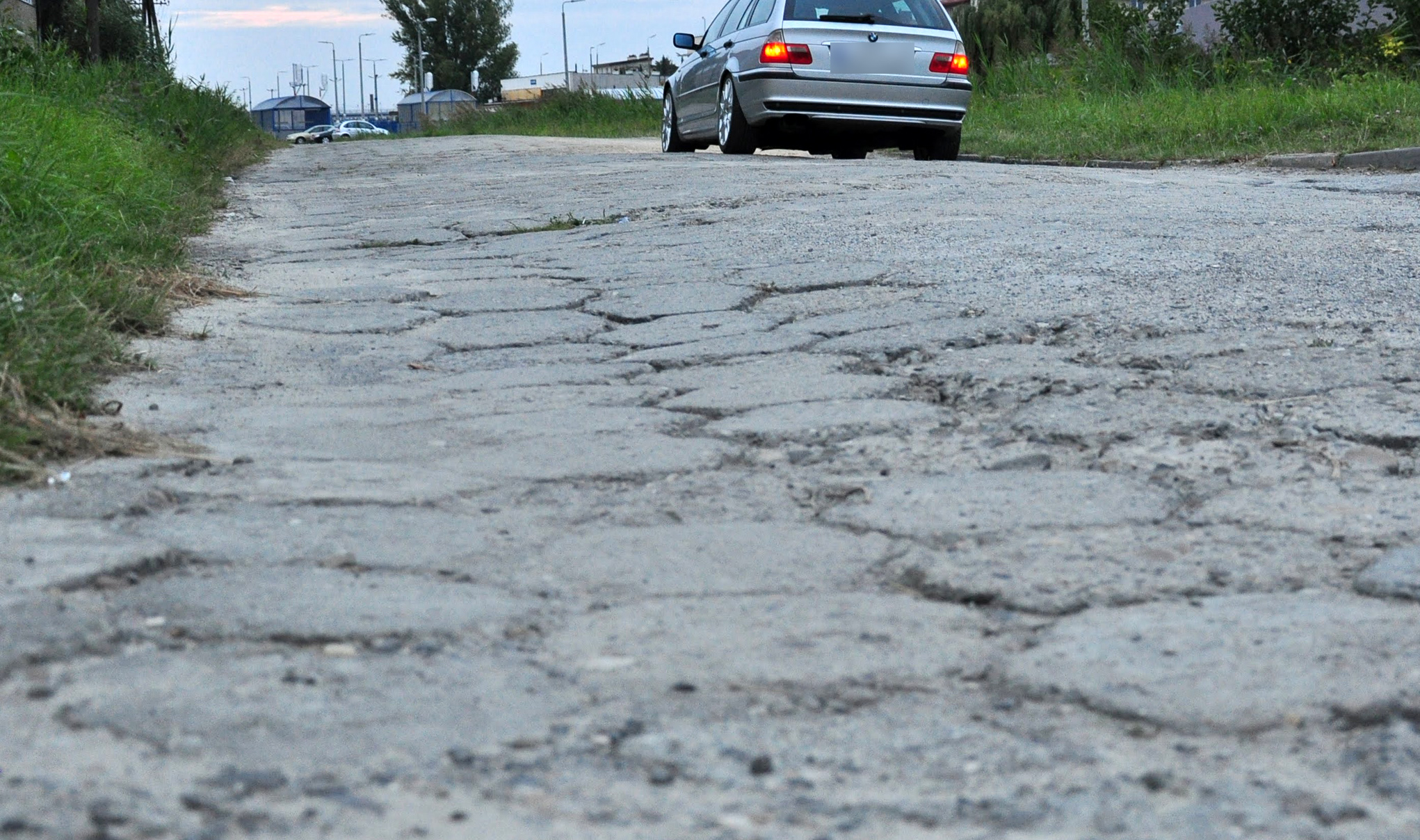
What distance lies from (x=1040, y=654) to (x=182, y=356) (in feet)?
7.50

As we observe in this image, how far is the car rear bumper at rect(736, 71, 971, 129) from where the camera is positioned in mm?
9445

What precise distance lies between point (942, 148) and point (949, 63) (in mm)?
611

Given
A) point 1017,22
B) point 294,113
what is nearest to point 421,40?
point 294,113

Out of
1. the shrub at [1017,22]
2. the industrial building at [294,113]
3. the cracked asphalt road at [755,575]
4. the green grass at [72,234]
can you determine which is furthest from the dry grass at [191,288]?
the industrial building at [294,113]

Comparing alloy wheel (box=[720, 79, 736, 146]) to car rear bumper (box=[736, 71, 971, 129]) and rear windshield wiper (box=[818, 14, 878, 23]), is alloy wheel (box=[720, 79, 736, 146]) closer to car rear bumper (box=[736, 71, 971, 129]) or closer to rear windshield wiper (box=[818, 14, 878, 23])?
car rear bumper (box=[736, 71, 971, 129])

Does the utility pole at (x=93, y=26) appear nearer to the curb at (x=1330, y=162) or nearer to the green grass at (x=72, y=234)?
the green grass at (x=72, y=234)

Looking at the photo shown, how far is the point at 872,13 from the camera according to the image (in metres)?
9.66

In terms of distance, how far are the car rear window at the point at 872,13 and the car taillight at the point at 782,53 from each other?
0.69 feet

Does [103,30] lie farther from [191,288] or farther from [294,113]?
[294,113]

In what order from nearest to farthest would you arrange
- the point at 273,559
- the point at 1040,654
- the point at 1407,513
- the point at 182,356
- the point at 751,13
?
the point at 1040,654 < the point at 273,559 < the point at 1407,513 < the point at 182,356 < the point at 751,13

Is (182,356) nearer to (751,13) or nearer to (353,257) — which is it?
(353,257)

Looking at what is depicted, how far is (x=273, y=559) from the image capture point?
172cm

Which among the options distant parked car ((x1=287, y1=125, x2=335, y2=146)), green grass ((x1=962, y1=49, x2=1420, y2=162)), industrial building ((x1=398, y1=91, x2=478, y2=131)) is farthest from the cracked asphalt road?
industrial building ((x1=398, y1=91, x2=478, y2=131))

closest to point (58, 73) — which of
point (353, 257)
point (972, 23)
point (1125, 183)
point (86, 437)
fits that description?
point (353, 257)
